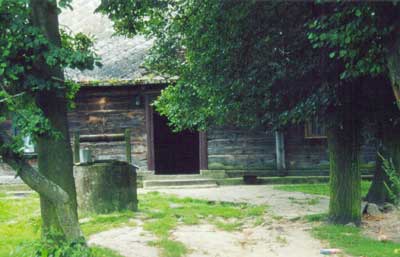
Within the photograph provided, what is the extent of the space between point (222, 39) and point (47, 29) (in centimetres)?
346

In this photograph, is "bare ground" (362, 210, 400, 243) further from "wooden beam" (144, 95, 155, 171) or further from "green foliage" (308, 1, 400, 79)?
"wooden beam" (144, 95, 155, 171)

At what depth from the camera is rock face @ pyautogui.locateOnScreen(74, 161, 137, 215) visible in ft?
30.0

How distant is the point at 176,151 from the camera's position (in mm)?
19562

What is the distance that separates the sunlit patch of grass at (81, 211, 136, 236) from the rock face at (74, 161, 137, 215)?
0.24m

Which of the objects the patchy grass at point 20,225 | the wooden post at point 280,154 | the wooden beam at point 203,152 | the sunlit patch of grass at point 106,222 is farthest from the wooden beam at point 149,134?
the sunlit patch of grass at point 106,222

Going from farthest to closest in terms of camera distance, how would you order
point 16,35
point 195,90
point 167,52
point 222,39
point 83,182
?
point 167,52
point 195,90
point 83,182
point 222,39
point 16,35

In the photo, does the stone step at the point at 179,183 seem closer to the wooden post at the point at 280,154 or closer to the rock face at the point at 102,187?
the wooden post at the point at 280,154

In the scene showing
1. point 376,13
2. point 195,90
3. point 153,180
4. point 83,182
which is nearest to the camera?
point 376,13

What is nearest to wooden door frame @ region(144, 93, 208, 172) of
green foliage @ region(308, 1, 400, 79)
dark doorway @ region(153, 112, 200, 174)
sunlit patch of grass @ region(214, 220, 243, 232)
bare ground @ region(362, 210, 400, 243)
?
dark doorway @ region(153, 112, 200, 174)

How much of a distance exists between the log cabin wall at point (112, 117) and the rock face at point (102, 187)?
5.79 m

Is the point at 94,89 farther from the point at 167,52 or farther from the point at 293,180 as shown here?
the point at 293,180

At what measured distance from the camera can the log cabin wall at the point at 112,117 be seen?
1511 cm

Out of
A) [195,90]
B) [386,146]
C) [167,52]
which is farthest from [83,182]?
[386,146]

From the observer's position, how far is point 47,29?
5.67m
